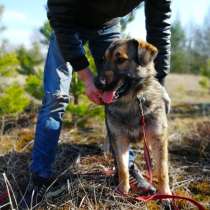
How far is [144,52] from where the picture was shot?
389 centimetres

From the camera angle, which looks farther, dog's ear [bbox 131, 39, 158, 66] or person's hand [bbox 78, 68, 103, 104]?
dog's ear [bbox 131, 39, 158, 66]

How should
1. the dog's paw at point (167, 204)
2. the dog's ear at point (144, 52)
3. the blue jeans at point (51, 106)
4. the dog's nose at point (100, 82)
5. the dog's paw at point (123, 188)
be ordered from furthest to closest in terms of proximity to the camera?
the blue jeans at point (51, 106) < the dog's paw at point (123, 188) < the dog's ear at point (144, 52) < the dog's paw at point (167, 204) < the dog's nose at point (100, 82)

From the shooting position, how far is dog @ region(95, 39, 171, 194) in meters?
3.84

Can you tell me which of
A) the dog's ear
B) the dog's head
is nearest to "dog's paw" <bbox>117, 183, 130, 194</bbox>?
the dog's head

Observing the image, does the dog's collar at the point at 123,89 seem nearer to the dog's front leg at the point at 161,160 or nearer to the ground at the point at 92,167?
the dog's front leg at the point at 161,160

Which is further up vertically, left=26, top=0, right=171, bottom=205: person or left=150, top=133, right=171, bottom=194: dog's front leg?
left=26, top=0, right=171, bottom=205: person

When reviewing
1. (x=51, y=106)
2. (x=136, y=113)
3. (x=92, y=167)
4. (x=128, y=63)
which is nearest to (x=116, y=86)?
(x=128, y=63)

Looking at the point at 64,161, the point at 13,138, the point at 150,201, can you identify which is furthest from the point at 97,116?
the point at 150,201

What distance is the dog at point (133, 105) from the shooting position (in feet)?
12.6

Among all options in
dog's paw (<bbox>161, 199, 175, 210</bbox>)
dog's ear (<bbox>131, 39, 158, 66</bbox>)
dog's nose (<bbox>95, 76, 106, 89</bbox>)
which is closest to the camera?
dog's nose (<bbox>95, 76, 106, 89</bbox>)

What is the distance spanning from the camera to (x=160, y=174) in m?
3.99

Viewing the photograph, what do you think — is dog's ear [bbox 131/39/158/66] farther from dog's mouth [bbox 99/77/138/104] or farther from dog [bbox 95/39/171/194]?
dog's mouth [bbox 99/77/138/104]

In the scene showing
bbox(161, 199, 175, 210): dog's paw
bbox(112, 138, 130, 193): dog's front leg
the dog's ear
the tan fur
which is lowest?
bbox(161, 199, 175, 210): dog's paw

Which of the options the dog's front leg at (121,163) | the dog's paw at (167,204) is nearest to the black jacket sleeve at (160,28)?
the dog's front leg at (121,163)
